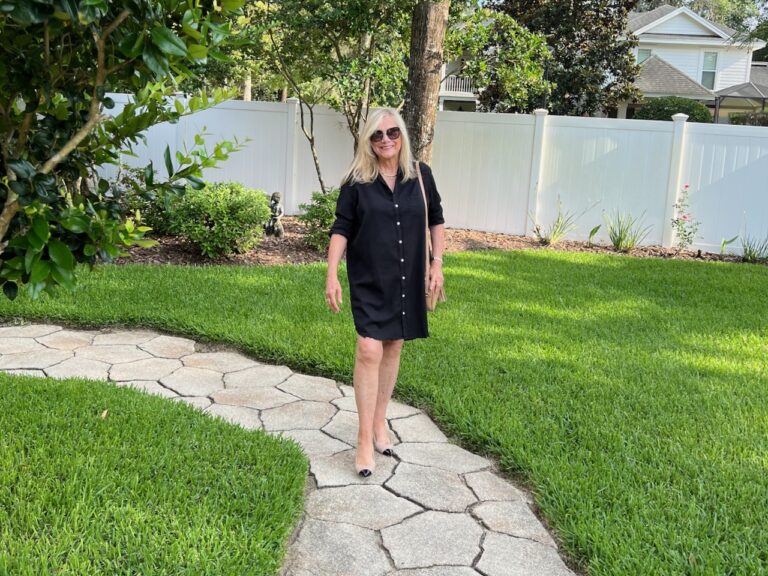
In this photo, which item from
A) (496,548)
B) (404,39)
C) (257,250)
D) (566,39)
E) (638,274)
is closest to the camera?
(496,548)

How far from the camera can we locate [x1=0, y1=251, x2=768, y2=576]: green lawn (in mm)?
3029

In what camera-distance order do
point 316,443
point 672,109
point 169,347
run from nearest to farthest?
point 316,443
point 169,347
point 672,109

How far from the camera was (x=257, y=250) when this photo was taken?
880 cm

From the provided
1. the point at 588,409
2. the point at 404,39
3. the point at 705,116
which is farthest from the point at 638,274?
the point at 705,116

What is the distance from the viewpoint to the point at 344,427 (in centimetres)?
413

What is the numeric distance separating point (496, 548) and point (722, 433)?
5.62ft

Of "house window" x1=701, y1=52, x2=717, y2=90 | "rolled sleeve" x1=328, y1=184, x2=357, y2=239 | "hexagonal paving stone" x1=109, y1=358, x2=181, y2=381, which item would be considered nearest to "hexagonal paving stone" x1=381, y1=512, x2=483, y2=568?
"rolled sleeve" x1=328, y1=184, x2=357, y2=239

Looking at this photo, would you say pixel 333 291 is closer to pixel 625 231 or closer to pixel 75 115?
pixel 75 115

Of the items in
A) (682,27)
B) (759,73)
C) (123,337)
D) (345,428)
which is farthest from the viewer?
(759,73)

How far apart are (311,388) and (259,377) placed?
407mm

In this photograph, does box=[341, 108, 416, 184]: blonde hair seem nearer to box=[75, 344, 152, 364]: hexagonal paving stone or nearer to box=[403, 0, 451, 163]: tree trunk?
box=[75, 344, 152, 364]: hexagonal paving stone

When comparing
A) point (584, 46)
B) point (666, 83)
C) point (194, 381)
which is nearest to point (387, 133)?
point (194, 381)

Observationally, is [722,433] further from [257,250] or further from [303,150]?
Result: [303,150]

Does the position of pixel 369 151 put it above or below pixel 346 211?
above
